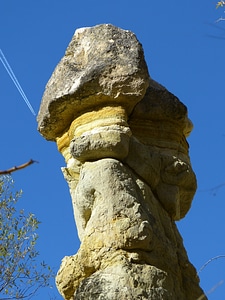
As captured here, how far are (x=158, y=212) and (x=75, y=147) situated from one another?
877 mm

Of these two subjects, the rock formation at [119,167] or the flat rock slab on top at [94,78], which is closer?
the rock formation at [119,167]

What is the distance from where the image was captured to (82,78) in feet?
24.9

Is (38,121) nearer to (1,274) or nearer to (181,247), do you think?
(181,247)

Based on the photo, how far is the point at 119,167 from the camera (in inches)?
287

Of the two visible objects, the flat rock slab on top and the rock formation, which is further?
the flat rock slab on top

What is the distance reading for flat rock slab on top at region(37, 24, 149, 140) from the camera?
754 centimetres

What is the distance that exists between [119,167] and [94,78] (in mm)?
806

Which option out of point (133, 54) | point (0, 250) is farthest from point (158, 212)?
point (0, 250)

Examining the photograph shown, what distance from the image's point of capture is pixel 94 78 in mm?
7543

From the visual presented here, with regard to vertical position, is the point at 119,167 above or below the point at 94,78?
below

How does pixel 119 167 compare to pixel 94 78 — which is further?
pixel 94 78

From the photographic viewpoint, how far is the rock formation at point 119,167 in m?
6.82

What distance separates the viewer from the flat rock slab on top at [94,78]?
297 inches

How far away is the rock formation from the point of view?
6.82m
